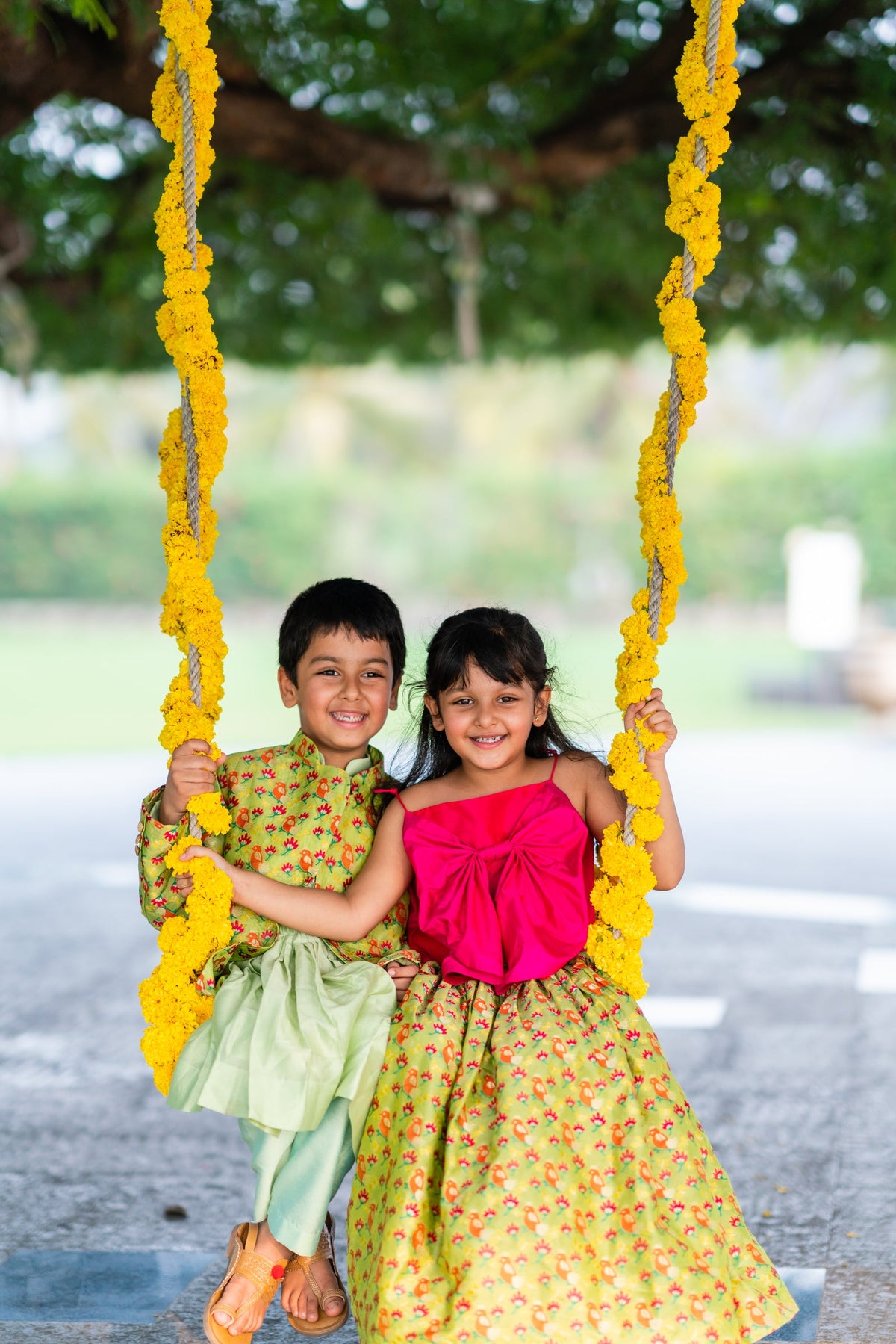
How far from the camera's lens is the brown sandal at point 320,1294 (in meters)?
2.28

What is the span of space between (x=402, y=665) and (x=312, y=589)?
21 cm

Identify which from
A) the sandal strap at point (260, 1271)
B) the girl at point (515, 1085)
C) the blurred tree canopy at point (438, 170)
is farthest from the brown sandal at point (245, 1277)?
the blurred tree canopy at point (438, 170)

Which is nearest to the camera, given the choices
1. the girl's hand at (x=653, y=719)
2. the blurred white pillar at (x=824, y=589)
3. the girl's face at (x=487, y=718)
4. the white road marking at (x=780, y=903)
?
the girl's hand at (x=653, y=719)

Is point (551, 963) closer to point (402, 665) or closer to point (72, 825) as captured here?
point (402, 665)

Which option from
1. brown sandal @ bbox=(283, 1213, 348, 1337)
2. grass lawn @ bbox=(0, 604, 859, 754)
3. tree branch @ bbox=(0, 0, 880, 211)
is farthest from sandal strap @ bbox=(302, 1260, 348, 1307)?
grass lawn @ bbox=(0, 604, 859, 754)

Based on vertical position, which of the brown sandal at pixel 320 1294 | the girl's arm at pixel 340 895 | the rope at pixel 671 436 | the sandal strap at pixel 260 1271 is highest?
the rope at pixel 671 436

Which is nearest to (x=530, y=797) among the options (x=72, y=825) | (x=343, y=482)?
(x=72, y=825)

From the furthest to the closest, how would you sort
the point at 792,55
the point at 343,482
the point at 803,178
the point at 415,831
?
the point at 343,482
the point at 803,178
the point at 792,55
the point at 415,831

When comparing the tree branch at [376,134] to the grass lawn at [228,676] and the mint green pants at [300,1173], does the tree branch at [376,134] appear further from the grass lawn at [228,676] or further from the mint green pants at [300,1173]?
the grass lawn at [228,676]

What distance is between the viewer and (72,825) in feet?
24.5

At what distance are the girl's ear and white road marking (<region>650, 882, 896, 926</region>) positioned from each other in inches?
134

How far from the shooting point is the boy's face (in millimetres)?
2475

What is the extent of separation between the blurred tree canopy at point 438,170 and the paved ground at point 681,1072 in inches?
84.9

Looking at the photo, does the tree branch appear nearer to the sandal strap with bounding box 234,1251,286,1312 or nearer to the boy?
the boy
